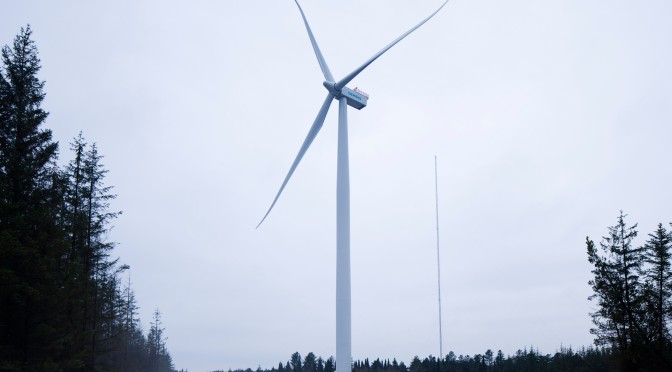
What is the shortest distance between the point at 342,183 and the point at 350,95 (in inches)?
254

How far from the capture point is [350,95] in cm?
3200

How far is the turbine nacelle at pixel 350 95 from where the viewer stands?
3167cm

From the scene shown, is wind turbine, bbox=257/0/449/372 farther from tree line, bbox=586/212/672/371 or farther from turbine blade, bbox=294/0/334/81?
tree line, bbox=586/212/672/371

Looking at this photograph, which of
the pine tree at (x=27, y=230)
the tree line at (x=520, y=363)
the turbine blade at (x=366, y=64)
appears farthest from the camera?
the tree line at (x=520, y=363)

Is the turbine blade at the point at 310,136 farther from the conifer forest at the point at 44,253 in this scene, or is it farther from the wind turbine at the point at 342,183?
the conifer forest at the point at 44,253

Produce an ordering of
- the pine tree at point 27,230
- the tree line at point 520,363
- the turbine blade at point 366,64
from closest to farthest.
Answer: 1. the pine tree at point 27,230
2. the turbine blade at point 366,64
3. the tree line at point 520,363

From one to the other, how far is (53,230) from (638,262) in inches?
1516

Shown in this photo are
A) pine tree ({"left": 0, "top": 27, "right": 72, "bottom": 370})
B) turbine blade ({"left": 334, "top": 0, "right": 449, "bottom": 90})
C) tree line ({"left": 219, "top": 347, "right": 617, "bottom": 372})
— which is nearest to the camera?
pine tree ({"left": 0, "top": 27, "right": 72, "bottom": 370})

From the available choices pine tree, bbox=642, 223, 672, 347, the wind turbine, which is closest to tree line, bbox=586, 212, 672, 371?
pine tree, bbox=642, 223, 672, 347

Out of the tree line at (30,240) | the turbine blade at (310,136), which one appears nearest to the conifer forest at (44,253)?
the tree line at (30,240)

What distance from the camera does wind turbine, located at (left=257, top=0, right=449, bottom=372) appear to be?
25.1m

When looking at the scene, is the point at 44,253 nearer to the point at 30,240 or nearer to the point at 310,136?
the point at 30,240

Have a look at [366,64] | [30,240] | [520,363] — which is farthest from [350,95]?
[520,363]

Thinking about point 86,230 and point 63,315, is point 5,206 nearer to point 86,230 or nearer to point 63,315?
point 63,315
